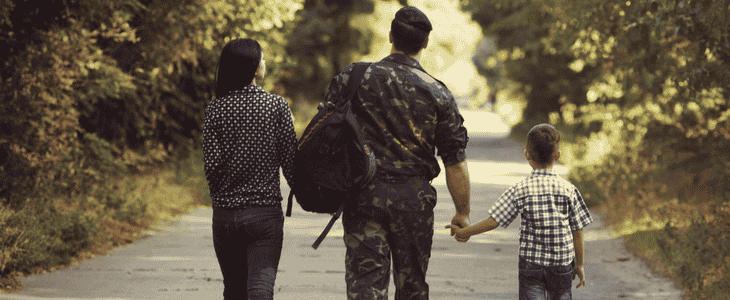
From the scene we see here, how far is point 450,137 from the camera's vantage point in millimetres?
4223

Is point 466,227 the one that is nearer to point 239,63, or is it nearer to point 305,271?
point 239,63

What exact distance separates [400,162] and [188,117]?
11371 millimetres

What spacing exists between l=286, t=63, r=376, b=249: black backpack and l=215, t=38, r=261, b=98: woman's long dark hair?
0.42 metres

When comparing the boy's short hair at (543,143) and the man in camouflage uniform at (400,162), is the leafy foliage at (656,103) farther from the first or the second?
the man in camouflage uniform at (400,162)

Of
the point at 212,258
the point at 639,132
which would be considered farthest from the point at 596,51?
the point at 212,258

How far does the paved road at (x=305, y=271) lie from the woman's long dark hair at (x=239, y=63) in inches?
117

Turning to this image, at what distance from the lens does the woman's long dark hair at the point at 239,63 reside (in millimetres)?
4164

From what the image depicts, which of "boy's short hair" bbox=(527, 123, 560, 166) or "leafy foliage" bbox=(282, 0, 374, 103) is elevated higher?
"leafy foliage" bbox=(282, 0, 374, 103)

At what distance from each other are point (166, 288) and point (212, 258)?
1.39 m

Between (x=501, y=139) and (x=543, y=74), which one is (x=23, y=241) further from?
(x=501, y=139)

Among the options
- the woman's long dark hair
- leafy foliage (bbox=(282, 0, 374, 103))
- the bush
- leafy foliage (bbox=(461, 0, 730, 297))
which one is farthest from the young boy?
leafy foliage (bbox=(282, 0, 374, 103))

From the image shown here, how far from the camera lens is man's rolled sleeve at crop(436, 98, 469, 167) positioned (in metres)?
4.22

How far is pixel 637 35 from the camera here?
850cm

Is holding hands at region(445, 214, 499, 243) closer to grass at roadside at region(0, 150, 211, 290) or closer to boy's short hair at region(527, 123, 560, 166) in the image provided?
boy's short hair at region(527, 123, 560, 166)
